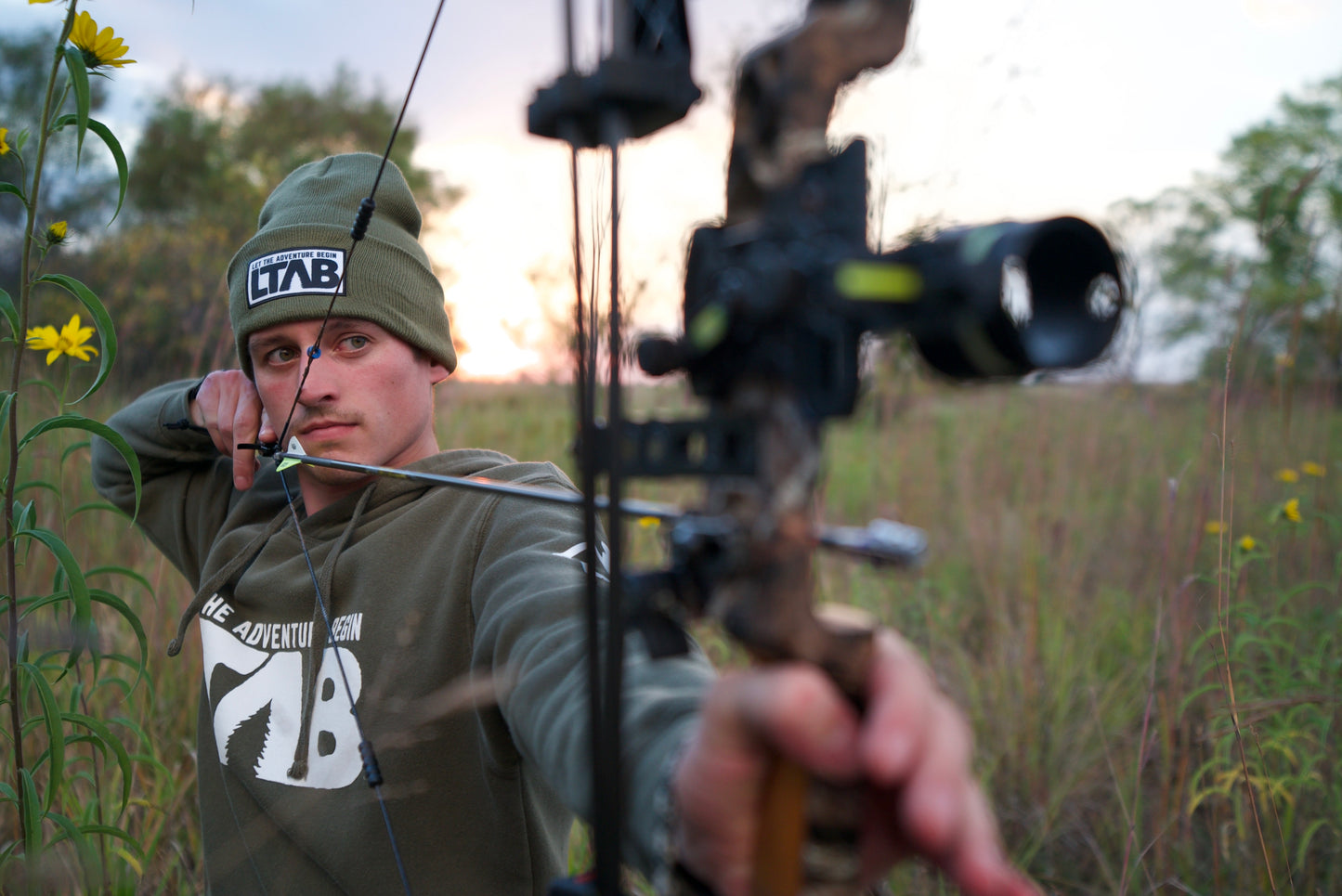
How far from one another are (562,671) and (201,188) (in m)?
12.6

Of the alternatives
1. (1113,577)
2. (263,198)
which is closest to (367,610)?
(1113,577)

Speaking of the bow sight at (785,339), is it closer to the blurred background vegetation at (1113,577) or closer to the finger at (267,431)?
the blurred background vegetation at (1113,577)

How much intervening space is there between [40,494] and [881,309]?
10.4 ft

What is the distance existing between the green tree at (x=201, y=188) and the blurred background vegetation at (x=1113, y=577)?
0.12m

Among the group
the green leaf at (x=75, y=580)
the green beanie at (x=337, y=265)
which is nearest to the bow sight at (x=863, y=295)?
the green leaf at (x=75, y=580)

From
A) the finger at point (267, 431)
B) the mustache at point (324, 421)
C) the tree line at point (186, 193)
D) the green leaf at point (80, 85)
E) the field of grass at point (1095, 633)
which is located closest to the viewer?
the green leaf at point (80, 85)

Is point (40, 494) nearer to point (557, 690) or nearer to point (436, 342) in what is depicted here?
point (436, 342)

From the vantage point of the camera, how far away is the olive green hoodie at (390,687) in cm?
129

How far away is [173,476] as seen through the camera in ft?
7.00

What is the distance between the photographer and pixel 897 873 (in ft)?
6.71

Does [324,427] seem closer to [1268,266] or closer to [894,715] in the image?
[894,715]

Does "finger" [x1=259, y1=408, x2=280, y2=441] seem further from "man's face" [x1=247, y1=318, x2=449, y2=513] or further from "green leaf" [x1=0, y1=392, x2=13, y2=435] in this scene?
"green leaf" [x1=0, y1=392, x2=13, y2=435]

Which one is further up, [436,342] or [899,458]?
[436,342]

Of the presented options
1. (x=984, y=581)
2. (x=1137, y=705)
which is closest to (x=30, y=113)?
(x=984, y=581)
